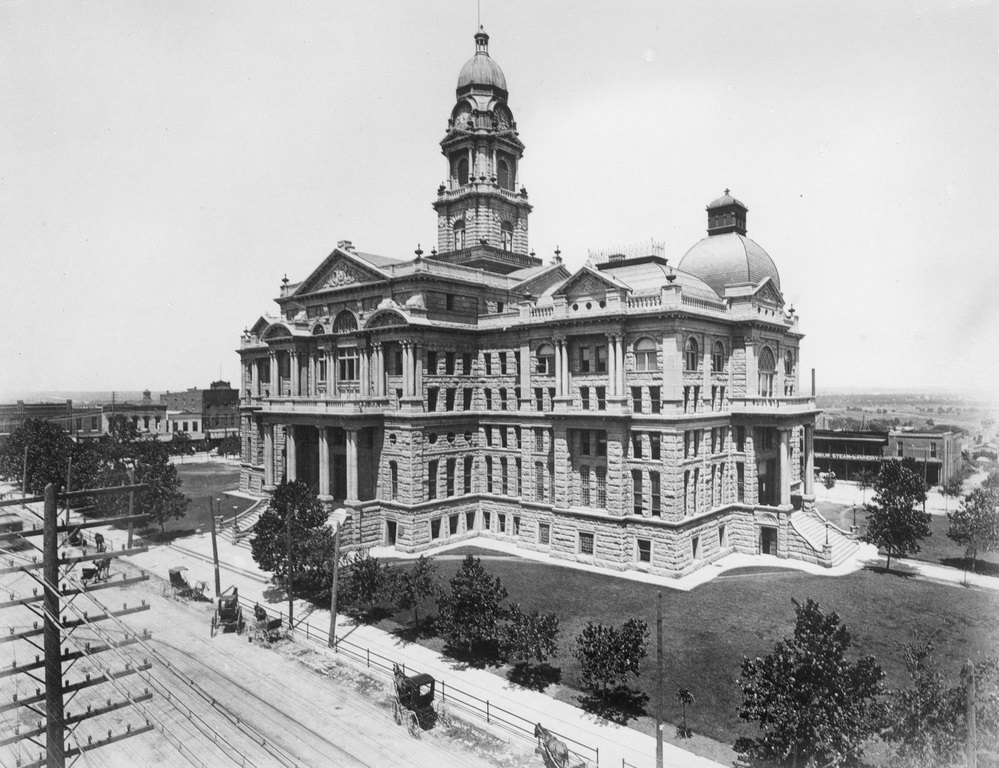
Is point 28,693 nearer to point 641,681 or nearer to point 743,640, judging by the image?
point 641,681

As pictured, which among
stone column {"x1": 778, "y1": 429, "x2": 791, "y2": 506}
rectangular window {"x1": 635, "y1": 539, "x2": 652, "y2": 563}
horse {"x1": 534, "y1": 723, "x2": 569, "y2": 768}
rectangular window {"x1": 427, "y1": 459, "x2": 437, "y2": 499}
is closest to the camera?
horse {"x1": 534, "y1": 723, "x2": 569, "y2": 768}

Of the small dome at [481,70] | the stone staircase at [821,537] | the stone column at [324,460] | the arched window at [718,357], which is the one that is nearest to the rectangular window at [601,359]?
the arched window at [718,357]

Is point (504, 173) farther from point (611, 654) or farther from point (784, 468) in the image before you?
point (611, 654)

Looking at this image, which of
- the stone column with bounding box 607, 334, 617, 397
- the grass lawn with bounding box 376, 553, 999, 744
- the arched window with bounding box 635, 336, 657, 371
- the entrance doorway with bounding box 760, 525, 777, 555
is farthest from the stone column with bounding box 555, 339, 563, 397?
the entrance doorway with bounding box 760, 525, 777, 555

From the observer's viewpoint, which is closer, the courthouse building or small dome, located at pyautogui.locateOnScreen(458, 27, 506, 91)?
the courthouse building

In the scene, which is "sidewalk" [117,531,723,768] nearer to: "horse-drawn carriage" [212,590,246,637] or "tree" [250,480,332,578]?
"tree" [250,480,332,578]

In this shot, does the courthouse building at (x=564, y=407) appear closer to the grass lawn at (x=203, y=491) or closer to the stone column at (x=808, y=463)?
the stone column at (x=808, y=463)

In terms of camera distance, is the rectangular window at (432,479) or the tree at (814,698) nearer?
the tree at (814,698)

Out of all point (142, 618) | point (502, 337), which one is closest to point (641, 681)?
point (142, 618)
